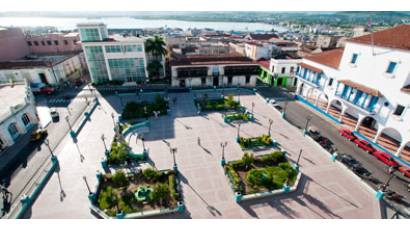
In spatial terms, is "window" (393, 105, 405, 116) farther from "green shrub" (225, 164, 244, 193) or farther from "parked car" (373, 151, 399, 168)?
"green shrub" (225, 164, 244, 193)

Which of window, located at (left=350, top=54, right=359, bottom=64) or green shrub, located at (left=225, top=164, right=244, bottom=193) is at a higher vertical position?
window, located at (left=350, top=54, right=359, bottom=64)

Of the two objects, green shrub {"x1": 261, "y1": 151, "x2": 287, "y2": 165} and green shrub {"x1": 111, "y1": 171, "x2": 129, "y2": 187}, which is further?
green shrub {"x1": 261, "y1": 151, "x2": 287, "y2": 165}

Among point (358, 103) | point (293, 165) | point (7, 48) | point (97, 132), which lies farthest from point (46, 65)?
point (358, 103)

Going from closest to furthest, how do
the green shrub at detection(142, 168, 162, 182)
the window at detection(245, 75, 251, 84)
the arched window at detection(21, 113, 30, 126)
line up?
the green shrub at detection(142, 168, 162, 182), the arched window at detection(21, 113, 30, 126), the window at detection(245, 75, 251, 84)

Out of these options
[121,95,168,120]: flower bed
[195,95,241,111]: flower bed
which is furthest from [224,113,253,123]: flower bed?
[121,95,168,120]: flower bed

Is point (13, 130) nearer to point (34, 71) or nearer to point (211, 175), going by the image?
point (34, 71)

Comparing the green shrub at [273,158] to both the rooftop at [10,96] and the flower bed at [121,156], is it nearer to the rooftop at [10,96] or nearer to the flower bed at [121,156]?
the flower bed at [121,156]

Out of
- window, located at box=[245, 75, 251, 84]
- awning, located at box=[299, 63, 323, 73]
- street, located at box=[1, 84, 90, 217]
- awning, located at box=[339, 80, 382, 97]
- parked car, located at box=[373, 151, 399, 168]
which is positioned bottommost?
street, located at box=[1, 84, 90, 217]

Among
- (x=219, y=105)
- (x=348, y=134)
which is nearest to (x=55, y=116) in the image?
(x=219, y=105)

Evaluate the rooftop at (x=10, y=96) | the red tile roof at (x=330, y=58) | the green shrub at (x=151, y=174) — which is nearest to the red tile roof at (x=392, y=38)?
the red tile roof at (x=330, y=58)

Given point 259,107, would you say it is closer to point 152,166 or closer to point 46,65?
point 152,166
